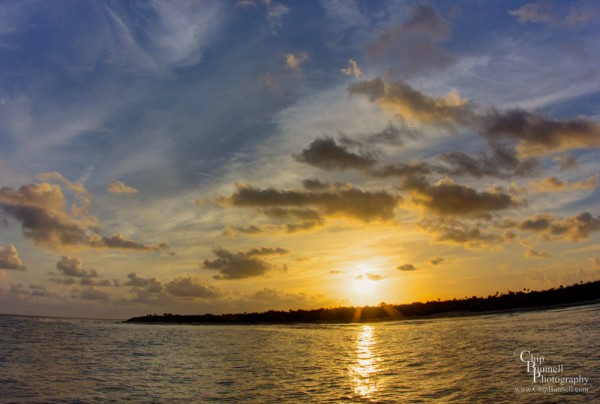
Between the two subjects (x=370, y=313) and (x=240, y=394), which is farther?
(x=370, y=313)

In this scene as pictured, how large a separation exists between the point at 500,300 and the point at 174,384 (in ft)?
236

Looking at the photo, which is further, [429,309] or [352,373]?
[429,309]

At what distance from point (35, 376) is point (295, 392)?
19.3 metres

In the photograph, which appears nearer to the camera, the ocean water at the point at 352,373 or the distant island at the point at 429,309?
the ocean water at the point at 352,373

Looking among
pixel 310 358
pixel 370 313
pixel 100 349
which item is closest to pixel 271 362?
pixel 310 358

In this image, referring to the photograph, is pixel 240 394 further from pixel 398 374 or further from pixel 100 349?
pixel 100 349

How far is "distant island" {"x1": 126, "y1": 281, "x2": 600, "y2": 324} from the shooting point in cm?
6762

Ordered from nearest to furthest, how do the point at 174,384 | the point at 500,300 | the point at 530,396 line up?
the point at 530,396
the point at 174,384
the point at 500,300

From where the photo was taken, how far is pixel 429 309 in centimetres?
9162

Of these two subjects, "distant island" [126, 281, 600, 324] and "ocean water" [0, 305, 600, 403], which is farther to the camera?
"distant island" [126, 281, 600, 324]

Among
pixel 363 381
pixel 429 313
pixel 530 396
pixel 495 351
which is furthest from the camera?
pixel 429 313

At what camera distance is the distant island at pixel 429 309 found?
222 feet

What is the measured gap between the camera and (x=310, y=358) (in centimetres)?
3325

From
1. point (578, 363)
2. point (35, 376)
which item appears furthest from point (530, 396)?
point (35, 376)
